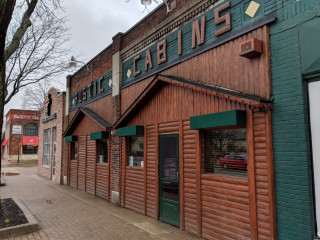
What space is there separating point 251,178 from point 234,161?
23.2 inches

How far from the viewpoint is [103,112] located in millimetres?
11359

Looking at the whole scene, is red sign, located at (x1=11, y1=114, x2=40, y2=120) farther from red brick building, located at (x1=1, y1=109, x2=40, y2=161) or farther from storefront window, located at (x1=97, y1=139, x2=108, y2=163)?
storefront window, located at (x1=97, y1=139, x2=108, y2=163)

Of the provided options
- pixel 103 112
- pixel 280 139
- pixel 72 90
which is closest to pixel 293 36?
pixel 280 139

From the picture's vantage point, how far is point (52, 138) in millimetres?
17406

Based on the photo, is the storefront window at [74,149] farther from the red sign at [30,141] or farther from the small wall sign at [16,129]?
the small wall sign at [16,129]

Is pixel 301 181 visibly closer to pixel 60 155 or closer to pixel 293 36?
pixel 293 36

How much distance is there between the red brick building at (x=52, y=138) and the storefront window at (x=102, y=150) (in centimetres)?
464

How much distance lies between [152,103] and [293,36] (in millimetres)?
4315

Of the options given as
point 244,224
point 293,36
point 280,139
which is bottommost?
point 244,224

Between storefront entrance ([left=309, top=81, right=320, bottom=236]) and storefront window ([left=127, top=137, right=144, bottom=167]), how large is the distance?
17.0 ft

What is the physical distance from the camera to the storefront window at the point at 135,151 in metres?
8.52

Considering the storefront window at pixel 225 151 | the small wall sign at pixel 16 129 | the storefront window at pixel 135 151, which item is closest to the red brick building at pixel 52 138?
the storefront window at pixel 135 151

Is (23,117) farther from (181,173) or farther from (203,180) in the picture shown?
(203,180)

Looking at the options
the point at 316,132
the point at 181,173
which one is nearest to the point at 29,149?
the point at 181,173
